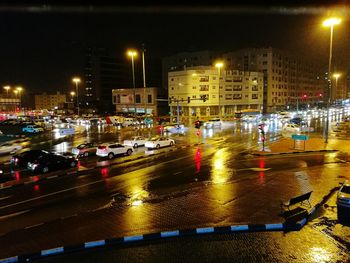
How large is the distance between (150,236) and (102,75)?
145328 millimetres

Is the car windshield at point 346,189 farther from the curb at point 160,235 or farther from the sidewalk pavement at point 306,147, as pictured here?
the sidewalk pavement at point 306,147

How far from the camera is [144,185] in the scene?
17859mm

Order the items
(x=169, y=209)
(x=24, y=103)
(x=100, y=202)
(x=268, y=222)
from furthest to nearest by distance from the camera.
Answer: (x=24, y=103) < (x=100, y=202) < (x=169, y=209) < (x=268, y=222)

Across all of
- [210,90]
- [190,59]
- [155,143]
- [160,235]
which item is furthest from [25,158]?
[190,59]

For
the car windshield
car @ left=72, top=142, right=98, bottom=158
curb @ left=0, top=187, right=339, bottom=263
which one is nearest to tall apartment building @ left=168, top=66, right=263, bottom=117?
car @ left=72, top=142, right=98, bottom=158

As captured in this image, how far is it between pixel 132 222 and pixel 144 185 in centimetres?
586

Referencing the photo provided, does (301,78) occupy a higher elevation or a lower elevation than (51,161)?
higher

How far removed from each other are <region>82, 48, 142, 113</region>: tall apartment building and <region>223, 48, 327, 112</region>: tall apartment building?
54132 mm

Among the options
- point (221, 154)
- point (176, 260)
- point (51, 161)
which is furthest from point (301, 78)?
point (176, 260)

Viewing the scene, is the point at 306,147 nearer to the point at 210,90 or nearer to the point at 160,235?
the point at 160,235

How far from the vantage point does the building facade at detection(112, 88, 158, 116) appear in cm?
9947

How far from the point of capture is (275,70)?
388 feet

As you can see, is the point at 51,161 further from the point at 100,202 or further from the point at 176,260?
the point at 176,260

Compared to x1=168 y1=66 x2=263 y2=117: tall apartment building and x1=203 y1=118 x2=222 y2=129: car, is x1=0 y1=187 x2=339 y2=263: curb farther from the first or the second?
x1=168 y1=66 x2=263 y2=117: tall apartment building
